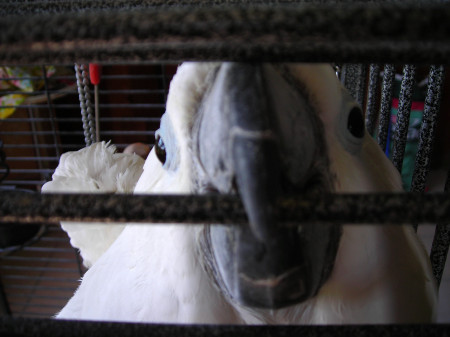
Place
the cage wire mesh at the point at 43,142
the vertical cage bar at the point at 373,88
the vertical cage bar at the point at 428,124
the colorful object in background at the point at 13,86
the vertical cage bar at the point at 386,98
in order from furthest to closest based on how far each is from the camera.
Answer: the colorful object in background at the point at 13,86 → the cage wire mesh at the point at 43,142 → the vertical cage bar at the point at 373,88 → the vertical cage bar at the point at 386,98 → the vertical cage bar at the point at 428,124

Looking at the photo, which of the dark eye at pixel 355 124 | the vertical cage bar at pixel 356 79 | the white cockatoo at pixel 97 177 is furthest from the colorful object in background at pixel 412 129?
the dark eye at pixel 355 124

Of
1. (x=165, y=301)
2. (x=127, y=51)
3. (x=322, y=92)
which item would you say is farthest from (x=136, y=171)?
(x=127, y=51)

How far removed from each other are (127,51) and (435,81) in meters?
0.62

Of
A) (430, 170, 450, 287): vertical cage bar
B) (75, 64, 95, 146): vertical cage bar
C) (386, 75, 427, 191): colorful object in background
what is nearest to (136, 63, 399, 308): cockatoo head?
(430, 170, 450, 287): vertical cage bar

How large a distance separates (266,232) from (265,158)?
6 centimetres

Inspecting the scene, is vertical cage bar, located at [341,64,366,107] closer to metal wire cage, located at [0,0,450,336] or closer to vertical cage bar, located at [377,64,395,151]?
vertical cage bar, located at [377,64,395,151]

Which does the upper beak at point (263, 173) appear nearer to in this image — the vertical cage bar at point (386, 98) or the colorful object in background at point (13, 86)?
the vertical cage bar at point (386, 98)

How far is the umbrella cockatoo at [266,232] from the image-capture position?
12.4 inches

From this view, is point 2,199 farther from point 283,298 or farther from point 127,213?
point 283,298

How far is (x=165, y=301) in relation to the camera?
525 millimetres

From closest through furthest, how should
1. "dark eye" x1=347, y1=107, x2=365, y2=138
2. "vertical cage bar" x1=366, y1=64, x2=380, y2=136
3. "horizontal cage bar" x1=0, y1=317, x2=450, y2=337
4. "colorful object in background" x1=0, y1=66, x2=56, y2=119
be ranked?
1. "horizontal cage bar" x1=0, y1=317, x2=450, y2=337
2. "dark eye" x1=347, y1=107, x2=365, y2=138
3. "vertical cage bar" x1=366, y1=64, x2=380, y2=136
4. "colorful object in background" x1=0, y1=66, x2=56, y2=119

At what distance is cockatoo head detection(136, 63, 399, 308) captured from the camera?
0.28m

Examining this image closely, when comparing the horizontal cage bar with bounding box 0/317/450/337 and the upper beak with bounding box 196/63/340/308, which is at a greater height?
the upper beak with bounding box 196/63/340/308

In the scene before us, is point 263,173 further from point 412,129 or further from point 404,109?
point 412,129
